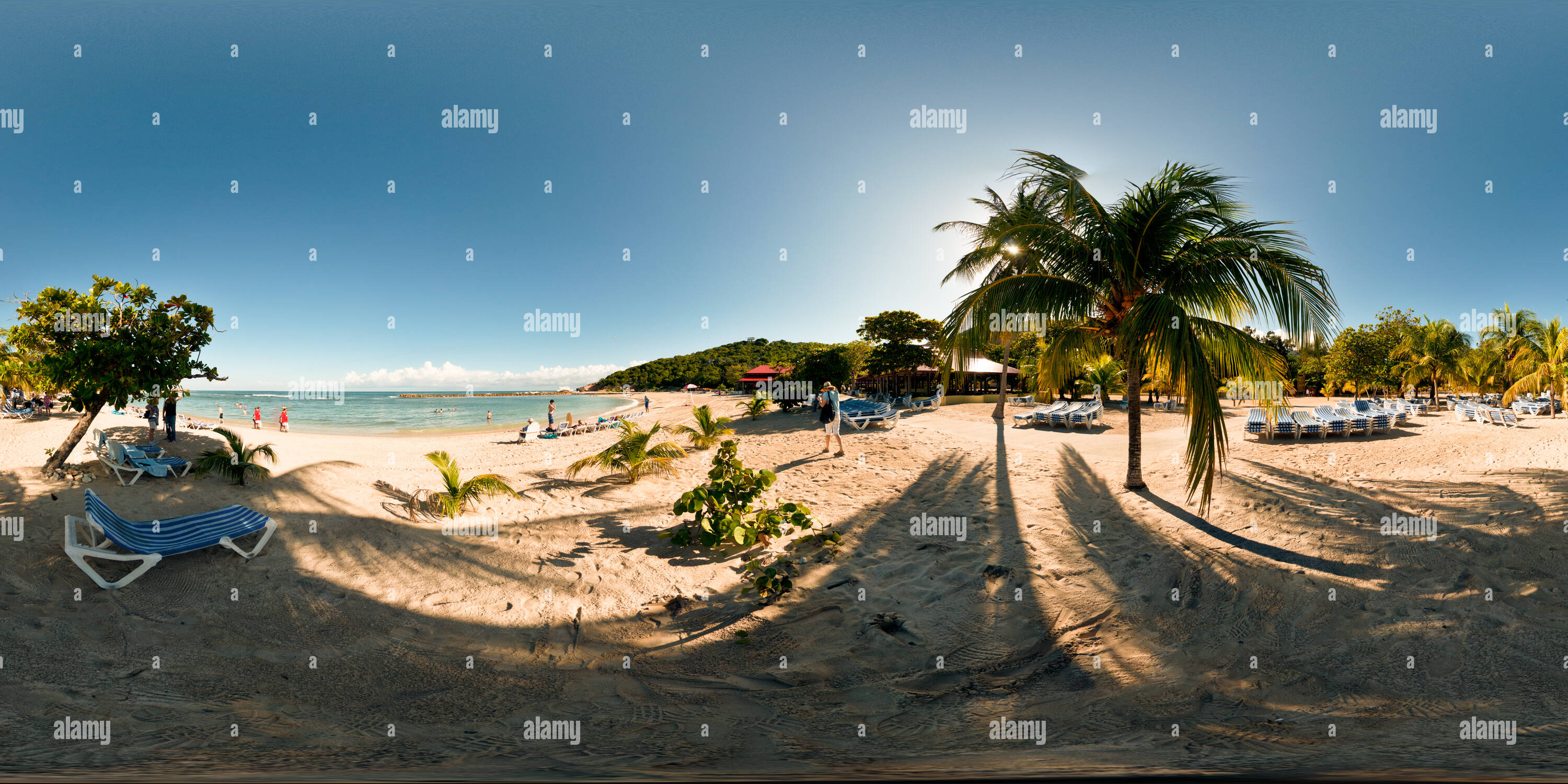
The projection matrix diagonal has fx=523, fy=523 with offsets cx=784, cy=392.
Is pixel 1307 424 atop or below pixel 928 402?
below

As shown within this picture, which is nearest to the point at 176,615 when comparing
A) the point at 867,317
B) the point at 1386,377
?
the point at 867,317

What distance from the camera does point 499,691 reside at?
12.6ft

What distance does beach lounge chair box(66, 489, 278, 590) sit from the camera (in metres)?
4.83

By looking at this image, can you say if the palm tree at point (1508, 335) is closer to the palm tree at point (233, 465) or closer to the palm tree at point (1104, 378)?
the palm tree at point (1104, 378)

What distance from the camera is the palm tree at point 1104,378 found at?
2883 cm

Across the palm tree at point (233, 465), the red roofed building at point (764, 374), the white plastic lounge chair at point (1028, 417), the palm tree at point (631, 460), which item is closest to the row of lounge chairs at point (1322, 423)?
the white plastic lounge chair at point (1028, 417)

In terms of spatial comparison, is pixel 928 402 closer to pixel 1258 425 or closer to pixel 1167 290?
pixel 1258 425

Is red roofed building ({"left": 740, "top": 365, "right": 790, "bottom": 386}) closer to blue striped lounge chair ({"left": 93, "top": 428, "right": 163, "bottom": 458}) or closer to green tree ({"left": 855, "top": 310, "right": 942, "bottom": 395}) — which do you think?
green tree ({"left": 855, "top": 310, "right": 942, "bottom": 395})

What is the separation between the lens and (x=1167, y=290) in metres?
7.56

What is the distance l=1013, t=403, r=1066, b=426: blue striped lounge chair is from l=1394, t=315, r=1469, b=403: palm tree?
24.2 meters

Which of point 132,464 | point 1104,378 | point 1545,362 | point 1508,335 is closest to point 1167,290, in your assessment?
point 132,464

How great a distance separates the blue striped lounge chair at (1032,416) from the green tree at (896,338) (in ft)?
27.5

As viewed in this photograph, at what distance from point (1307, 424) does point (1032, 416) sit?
7.49m

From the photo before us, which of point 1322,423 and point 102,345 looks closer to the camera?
point 102,345
